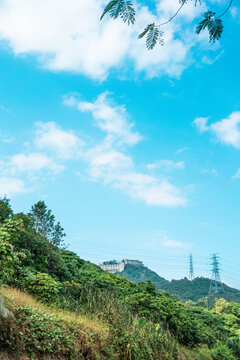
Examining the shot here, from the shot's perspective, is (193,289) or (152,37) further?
(193,289)

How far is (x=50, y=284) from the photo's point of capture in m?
8.27

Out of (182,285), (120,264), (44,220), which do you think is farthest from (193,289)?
(44,220)

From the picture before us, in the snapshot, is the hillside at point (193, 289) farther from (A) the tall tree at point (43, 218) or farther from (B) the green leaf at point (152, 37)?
(B) the green leaf at point (152, 37)

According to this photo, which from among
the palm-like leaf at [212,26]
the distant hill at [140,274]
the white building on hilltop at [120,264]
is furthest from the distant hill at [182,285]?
the palm-like leaf at [212,26]

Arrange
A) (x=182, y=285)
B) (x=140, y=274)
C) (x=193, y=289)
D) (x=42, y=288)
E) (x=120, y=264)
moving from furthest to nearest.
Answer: (x=120, y=264), (x=140, y=274), (x=182, y=285), (x=193, y=289), (x=42, y=288)

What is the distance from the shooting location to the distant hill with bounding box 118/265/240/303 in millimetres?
60406

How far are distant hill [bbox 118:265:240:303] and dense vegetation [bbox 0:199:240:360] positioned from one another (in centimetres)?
4995

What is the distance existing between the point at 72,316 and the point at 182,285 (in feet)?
216

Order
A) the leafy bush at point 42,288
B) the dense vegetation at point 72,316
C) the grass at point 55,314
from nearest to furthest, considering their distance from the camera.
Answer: the dense vegetation at point 72,316, the grass at point 55,314, the leafy bush at point 42,288

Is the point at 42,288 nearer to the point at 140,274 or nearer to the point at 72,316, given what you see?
the point at 72,316

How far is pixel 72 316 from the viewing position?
7000 mm

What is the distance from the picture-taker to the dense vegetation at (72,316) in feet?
16.7

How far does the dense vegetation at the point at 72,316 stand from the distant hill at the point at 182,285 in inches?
1967

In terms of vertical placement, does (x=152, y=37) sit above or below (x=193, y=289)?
above
